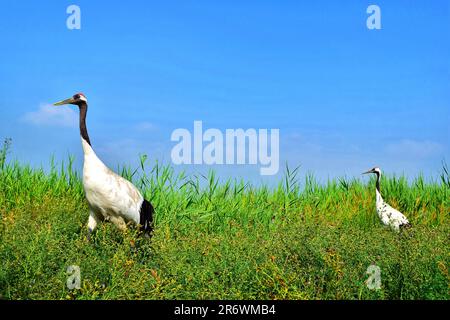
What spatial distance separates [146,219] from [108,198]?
78cm

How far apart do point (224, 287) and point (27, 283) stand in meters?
1.87

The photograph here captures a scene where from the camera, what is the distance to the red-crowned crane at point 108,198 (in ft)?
27.0

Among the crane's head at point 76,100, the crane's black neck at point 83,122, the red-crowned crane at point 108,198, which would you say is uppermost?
the crane's head at point 76,100

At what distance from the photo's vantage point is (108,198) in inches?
324

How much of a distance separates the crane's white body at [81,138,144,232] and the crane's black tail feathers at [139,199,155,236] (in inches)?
3.8

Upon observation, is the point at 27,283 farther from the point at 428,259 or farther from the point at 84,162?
the point at 428,259
